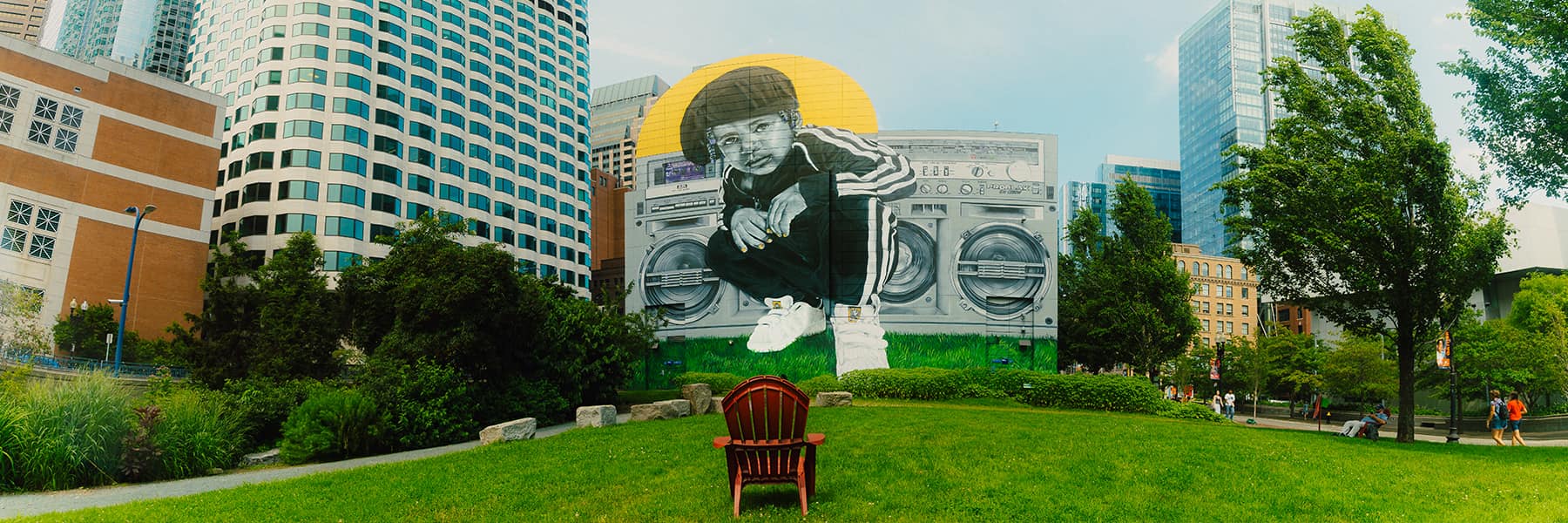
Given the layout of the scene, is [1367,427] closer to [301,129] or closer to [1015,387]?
[1015,387]

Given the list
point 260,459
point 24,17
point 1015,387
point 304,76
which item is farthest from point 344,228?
point 24,17

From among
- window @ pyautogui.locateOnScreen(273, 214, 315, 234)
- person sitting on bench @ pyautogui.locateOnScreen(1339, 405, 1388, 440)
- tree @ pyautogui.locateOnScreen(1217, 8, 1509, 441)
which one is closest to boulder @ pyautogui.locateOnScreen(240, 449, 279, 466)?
tree @ pyautogui.locateOnScreen(1217, 8, 1509, 441)

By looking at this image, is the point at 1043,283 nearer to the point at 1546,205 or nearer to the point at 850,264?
the point at 850,264

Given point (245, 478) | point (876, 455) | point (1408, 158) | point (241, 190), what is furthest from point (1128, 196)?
point (241, 190)

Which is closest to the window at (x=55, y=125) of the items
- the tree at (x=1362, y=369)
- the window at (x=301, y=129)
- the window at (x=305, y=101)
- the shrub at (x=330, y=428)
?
the window at (x=301, y=129)

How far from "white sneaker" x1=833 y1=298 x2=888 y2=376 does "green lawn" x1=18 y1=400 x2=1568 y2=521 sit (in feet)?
109

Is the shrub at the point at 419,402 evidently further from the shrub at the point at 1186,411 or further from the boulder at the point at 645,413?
the shrub at the point at 1186,411

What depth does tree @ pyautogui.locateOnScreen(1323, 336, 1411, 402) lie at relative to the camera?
4616 centimetres

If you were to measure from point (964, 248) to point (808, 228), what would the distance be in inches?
382

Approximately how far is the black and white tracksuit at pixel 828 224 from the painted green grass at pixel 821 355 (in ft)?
10.9

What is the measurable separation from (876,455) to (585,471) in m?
4.55

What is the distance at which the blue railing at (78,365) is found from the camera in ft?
112

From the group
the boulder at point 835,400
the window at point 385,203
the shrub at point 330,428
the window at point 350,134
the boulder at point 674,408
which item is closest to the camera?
the shrub at point 330,428

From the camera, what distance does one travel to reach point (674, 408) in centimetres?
2395
